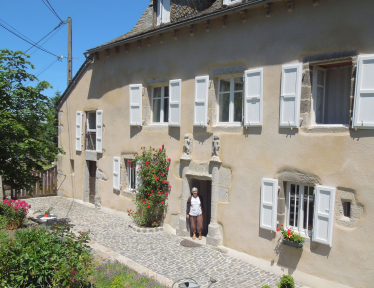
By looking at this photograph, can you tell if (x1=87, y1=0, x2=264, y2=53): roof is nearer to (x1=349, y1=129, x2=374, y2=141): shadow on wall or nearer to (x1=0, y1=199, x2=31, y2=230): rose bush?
(x1=349, y1=129, x2=374, y2=141): shadow on wall

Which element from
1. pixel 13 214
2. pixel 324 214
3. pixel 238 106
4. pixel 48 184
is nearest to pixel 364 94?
pixel 324 214

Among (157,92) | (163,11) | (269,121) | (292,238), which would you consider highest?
(163,11)

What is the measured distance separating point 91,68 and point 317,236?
362 inches

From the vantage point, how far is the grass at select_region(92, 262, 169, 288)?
4918 millimetres

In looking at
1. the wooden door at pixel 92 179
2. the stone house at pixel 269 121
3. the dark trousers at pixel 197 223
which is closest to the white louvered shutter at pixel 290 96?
the stone house at pixel 269 121

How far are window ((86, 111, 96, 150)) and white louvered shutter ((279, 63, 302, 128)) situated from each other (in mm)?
7655

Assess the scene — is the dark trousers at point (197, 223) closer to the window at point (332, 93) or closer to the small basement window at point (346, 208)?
the small basement window at point (346, 208)

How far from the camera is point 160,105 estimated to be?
9.40 metres

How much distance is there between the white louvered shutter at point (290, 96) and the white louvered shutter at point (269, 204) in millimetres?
1158

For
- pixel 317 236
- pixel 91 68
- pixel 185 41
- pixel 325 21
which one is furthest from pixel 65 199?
pixel 325 21

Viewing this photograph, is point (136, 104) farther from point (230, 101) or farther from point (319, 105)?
point (319, 105)

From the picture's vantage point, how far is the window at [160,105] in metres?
9.27

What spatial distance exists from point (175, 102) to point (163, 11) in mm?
2898

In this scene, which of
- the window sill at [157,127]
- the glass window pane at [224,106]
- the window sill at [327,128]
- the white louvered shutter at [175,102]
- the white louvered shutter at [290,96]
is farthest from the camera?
the window sill at [157,127]
